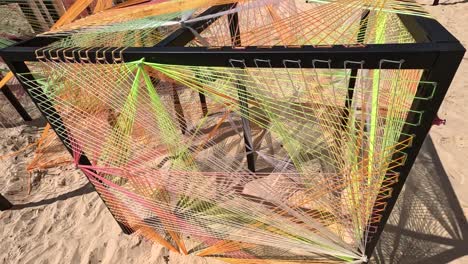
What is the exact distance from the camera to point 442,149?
2.74 metres

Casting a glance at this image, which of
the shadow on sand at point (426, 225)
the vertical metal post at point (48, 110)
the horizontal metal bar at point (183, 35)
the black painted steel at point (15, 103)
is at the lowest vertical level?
the shadow on sand at point (426, 225)

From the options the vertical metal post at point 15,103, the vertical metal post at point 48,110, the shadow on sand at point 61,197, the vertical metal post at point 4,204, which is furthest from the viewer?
the vertical metal post at point 15,103

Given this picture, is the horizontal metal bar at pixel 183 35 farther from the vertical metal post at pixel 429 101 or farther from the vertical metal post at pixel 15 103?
the vertical metal post at pixel 15 103

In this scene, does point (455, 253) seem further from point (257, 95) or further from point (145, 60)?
point (145, 60)

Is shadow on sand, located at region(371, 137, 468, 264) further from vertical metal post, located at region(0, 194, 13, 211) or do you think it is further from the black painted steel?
the black painted steel

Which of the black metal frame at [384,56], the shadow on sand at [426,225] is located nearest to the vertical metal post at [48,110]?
the black metal frame at [384,56]

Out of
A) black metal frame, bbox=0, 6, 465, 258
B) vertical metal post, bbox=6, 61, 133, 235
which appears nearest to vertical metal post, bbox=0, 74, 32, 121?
vertical metal post, bbox=6, 61, 133, 235

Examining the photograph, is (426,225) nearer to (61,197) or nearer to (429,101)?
(429,101)

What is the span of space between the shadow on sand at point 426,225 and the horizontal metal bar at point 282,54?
1643 millimetres

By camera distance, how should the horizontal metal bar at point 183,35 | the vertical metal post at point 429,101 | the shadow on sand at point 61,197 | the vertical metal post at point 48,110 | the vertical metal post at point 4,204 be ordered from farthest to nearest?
the shadow on sand at point 61,197 < the vertical metal post at point 4,204 < the vertical metal post at point 48,110 < the horizontal metal bar at point 183,35 < the vertical metal post at point 429,101

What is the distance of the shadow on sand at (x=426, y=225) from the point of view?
2002 millimetres

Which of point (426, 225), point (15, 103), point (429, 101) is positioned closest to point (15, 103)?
point (15, 103)

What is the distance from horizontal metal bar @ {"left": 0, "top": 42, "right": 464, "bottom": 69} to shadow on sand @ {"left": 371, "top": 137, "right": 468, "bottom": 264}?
1.64 meters

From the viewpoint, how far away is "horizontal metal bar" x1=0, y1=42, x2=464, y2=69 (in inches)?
34.8
